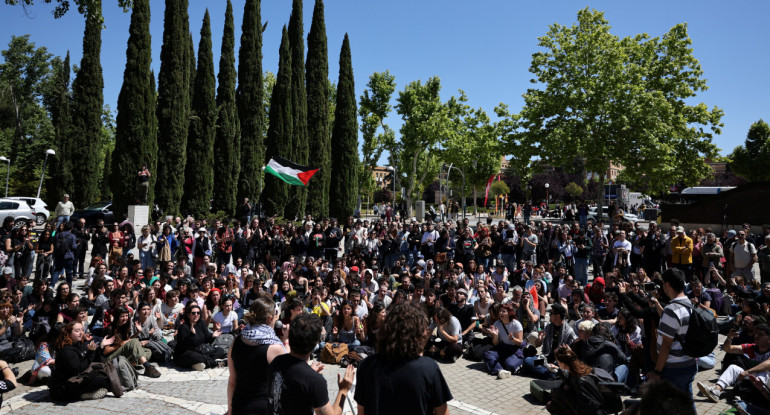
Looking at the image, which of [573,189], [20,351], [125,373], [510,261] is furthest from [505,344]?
[573,189]

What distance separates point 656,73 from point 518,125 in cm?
920

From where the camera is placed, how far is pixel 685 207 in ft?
98.0

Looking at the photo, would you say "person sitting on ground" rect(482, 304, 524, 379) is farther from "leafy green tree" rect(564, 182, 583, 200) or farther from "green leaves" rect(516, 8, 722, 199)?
"leafy green tree" rect(564, 182, 583, 200)

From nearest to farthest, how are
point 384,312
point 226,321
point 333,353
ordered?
point 333,353 → point 384,312 → point 226,321

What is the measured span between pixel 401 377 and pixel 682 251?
12590 millimetres

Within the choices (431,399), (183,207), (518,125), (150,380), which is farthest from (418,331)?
(518,125)

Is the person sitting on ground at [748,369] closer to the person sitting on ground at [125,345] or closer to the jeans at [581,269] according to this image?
the jeans at [581,269]

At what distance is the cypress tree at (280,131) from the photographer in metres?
29.9

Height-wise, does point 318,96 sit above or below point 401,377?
above

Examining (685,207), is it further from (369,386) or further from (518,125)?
(369,386)

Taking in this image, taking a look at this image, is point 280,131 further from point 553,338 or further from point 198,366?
point 553,338

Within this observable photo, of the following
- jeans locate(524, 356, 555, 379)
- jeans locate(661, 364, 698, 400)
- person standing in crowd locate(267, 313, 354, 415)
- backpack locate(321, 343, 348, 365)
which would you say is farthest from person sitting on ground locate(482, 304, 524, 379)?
person standing in crowd locate(267, 313, 354, 415)

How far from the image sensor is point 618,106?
29.6 metres

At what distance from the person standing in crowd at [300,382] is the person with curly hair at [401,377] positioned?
12.0 inches
